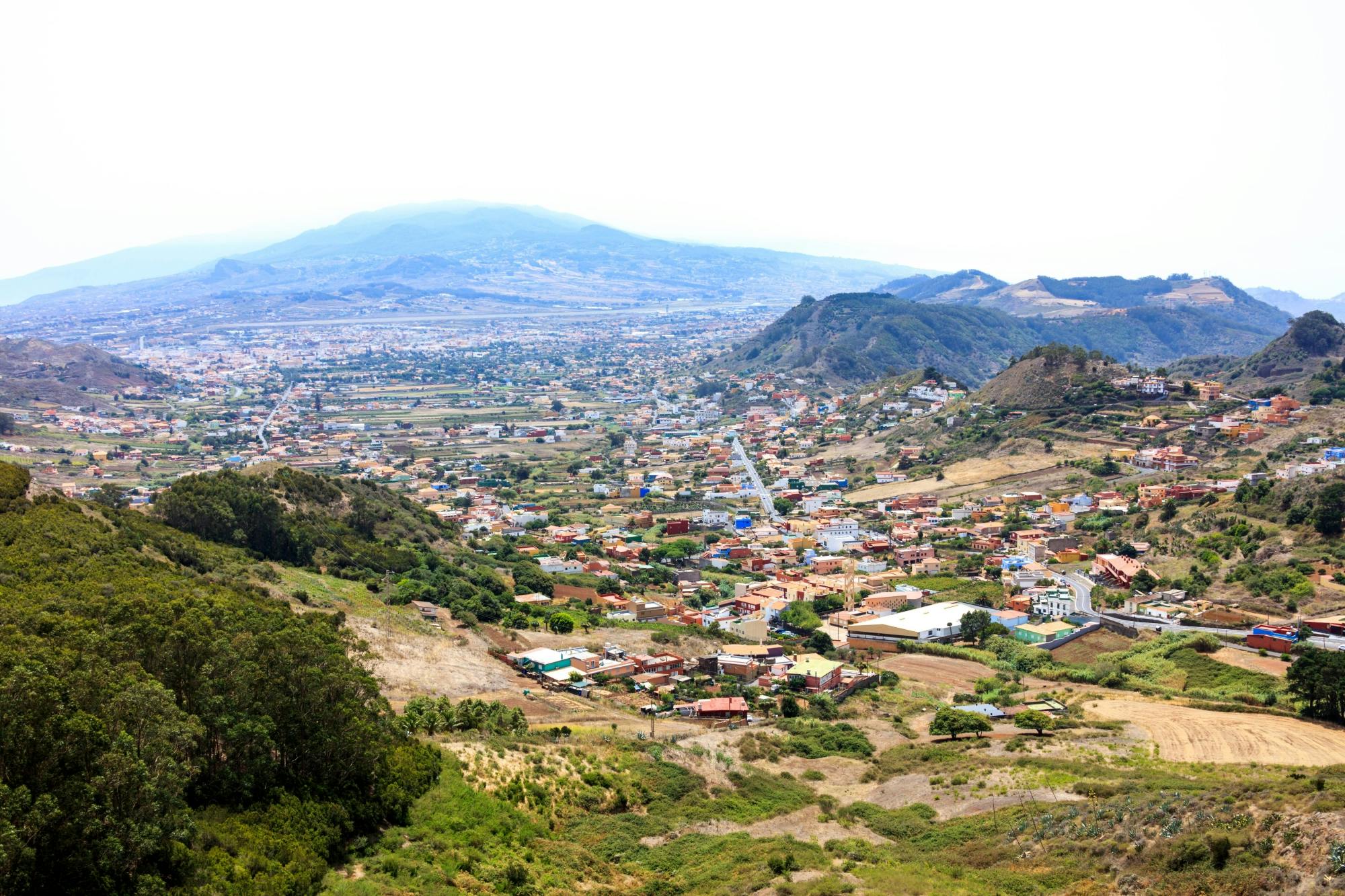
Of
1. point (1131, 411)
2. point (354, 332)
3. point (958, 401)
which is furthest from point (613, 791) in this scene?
point (354, 332)

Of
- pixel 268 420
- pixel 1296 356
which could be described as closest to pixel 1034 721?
pixel 1296 356

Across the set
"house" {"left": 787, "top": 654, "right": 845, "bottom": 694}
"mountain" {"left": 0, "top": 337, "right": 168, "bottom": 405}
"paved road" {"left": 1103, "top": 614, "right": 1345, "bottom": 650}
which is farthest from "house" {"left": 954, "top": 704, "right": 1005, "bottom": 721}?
"mountain" {"left": 0, "top": 337, "right": 168, "bottom": 405}

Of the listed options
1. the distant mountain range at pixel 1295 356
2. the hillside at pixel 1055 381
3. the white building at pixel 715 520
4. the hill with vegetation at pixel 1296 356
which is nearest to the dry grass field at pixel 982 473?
the hillside at pixel 1055 381

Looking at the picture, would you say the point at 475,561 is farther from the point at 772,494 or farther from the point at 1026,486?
the point at 1026,486

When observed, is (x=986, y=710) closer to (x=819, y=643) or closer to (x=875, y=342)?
(x=819, y=643)

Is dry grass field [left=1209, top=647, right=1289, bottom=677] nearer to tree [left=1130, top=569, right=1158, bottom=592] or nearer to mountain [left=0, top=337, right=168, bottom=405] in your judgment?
tree [left=1130, top=569, right=1158, bottom=592]

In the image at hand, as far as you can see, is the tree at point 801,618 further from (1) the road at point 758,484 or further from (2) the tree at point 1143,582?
(1) the road at point 758,484
